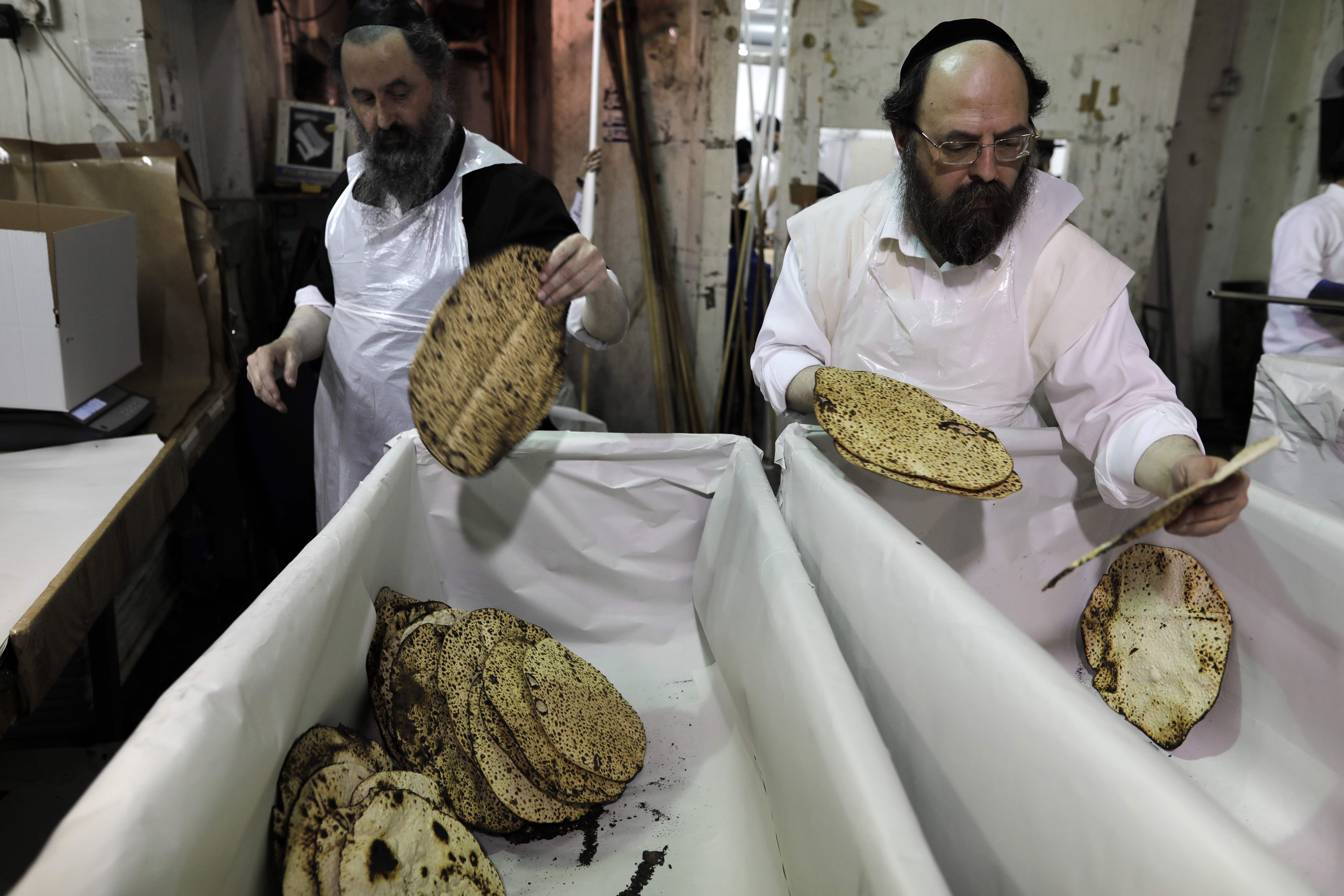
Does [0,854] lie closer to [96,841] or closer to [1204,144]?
[96,841]

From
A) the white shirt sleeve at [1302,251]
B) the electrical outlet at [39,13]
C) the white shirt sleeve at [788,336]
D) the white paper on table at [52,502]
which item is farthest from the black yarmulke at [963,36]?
the electrical outlet at [39,13]

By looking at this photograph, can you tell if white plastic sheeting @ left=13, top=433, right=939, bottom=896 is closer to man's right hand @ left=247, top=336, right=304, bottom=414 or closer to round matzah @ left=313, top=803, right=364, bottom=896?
round matzah @ left=313, top=803, right=364, bottom=896

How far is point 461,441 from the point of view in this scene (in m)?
1.13

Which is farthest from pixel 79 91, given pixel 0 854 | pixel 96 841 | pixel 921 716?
pixel 921 716

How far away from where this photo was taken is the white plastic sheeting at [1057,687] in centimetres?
54

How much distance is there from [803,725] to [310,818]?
47 cm

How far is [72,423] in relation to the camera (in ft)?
5.19

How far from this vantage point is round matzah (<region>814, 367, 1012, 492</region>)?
98 cm

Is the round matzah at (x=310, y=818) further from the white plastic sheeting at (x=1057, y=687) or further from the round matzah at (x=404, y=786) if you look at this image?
the white plastic sheeting at (x=1057, y=687)

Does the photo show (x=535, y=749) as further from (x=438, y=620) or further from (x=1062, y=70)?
(x=1062, y=70)

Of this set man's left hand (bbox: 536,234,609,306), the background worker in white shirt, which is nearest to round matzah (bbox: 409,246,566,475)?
man's left hand (bbox: 536,234,609,306)

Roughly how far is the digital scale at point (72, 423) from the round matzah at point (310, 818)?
1.27 meters

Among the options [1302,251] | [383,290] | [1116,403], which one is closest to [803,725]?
[1116,403]

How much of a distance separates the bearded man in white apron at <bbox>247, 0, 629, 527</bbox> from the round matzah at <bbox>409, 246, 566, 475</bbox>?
0.78ft
